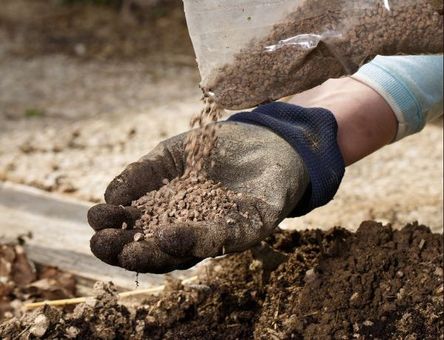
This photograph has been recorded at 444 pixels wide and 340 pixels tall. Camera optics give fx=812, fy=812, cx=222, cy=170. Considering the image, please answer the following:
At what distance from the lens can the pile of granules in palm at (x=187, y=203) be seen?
1.77 meters

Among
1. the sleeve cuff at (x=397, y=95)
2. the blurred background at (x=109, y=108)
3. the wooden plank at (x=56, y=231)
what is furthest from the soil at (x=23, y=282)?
the sleeve cuff at (x=397, y=95)

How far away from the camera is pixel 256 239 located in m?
1.77

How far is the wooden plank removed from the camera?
243cm

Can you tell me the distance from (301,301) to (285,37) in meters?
0.65

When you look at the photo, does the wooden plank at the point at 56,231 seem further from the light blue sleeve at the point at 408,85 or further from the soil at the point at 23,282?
the light blue sleeve at the point at 408,85

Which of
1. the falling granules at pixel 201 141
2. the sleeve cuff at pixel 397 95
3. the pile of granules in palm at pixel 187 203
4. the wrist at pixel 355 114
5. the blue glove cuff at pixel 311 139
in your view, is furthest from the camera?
the sleeve cuff at pixel 397 95

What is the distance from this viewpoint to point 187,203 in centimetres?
182

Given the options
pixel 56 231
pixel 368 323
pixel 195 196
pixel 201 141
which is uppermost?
pixel 201 141

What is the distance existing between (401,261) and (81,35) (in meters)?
3.95

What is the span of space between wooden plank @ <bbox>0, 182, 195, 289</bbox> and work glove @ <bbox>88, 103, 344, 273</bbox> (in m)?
0.56

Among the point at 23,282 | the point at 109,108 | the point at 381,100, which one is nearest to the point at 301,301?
the point at 381,100

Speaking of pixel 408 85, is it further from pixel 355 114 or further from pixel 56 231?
pixel 56 231

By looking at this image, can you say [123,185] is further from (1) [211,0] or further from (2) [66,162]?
(2) [66,162]

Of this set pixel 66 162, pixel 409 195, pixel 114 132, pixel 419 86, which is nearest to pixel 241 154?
pixel 419 86
